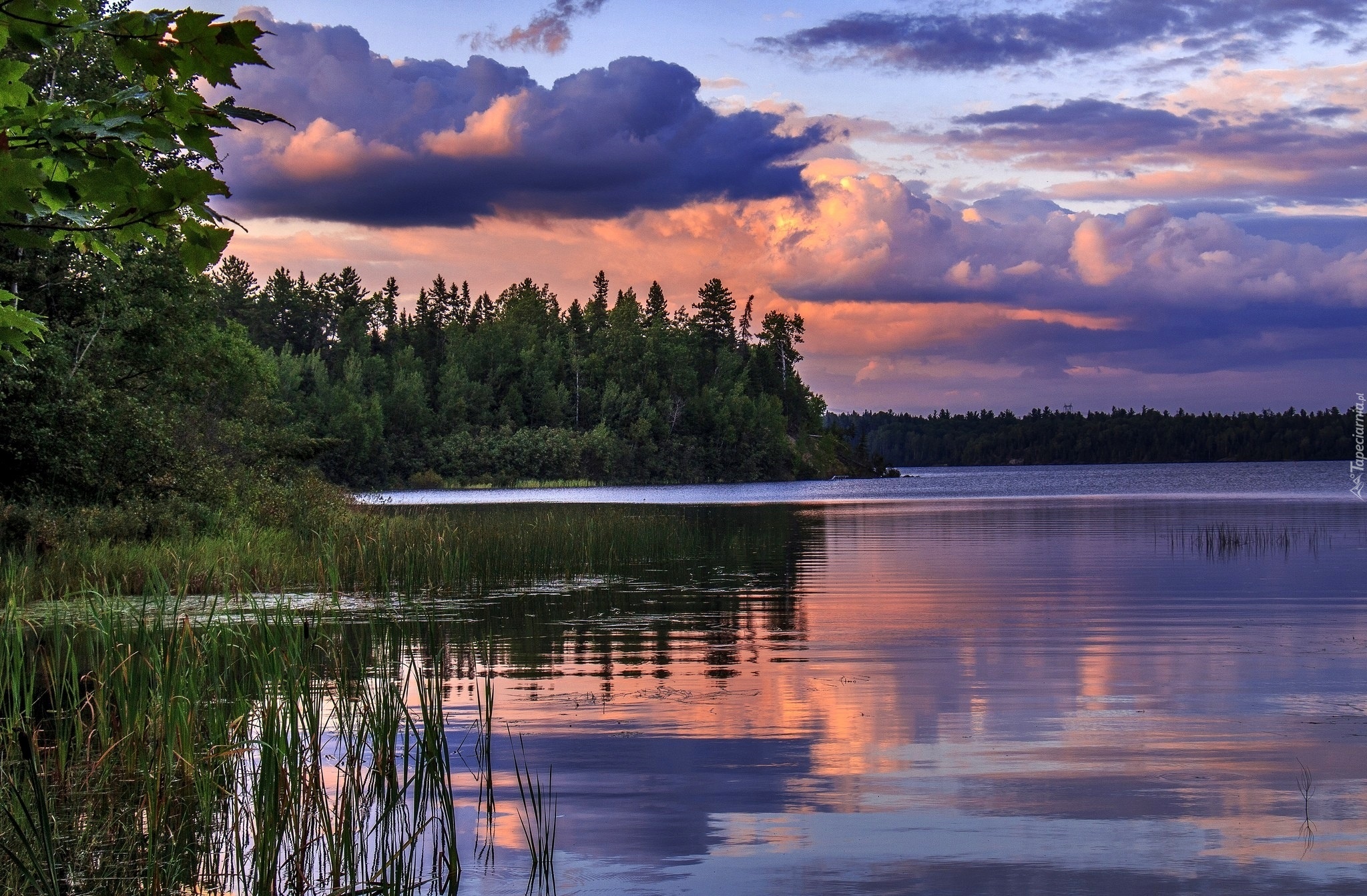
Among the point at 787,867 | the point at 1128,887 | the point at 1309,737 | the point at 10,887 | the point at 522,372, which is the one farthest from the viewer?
the point at 522,372

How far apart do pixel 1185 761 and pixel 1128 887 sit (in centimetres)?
322

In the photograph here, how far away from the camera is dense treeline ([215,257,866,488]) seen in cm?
12625

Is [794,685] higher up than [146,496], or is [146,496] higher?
[146,496]

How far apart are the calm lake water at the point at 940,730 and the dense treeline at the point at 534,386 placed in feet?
319

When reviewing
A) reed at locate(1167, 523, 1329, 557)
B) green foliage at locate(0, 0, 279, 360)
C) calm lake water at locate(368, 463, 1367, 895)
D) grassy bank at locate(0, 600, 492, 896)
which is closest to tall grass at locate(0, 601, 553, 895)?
grassy bank at locate(0, 600, 492, 896)

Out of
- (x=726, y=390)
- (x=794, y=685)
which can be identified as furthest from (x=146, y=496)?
(x=726, y=390)

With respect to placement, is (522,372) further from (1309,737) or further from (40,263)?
(1309,737)

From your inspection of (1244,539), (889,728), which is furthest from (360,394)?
(889,728)

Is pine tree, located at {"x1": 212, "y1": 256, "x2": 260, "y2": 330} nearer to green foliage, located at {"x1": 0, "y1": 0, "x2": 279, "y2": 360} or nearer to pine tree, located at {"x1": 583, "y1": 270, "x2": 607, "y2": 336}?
pine tree, located at {"x1": 583, "y1": 270, "x2": 607, "y2": 336}

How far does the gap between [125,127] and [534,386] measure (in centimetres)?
14453

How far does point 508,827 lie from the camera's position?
26.0 ft

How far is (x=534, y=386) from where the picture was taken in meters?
147

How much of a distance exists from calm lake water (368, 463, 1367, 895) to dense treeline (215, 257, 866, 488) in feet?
319

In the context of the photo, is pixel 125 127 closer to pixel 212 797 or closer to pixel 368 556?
pixel 212 797
